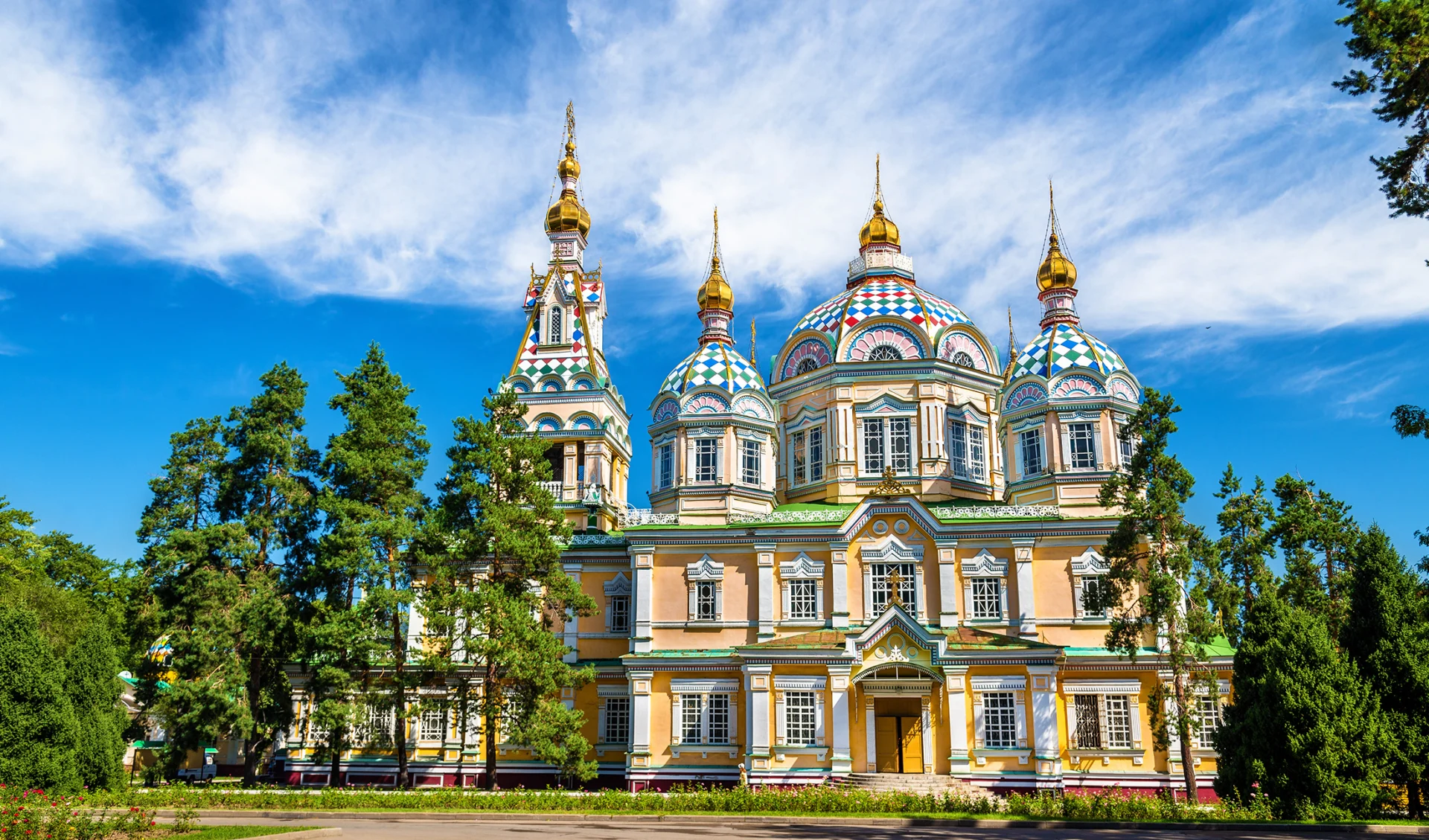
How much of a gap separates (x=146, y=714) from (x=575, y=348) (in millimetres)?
17753

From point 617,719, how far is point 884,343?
628 inches

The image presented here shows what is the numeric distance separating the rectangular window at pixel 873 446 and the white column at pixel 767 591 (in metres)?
5.43

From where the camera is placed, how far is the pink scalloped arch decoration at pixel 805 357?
38.5m

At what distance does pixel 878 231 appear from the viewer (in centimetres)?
4156

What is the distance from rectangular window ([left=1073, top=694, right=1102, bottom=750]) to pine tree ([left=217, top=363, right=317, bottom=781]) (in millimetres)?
23459

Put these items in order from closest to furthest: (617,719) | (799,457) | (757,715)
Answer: (757,715) < (617,719) < (799,457)

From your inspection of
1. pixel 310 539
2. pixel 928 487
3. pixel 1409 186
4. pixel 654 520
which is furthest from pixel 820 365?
pixel 1409 186

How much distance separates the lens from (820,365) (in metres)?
38.5

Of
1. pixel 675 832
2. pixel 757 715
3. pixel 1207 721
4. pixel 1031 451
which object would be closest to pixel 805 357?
pixel 1031 451

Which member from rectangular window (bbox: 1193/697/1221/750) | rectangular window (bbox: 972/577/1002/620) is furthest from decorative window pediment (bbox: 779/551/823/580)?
rectangular window (bbox: 1193/697/1221/750)

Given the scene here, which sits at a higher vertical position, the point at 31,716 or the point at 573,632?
the point at 573,632

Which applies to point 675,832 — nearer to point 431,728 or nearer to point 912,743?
point 912,743

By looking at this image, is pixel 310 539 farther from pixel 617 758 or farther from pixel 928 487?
pixel 928 487

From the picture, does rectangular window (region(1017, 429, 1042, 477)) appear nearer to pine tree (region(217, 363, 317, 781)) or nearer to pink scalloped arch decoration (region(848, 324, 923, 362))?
pink scalloped arch decoration (region(848, 324, 923, 362))
